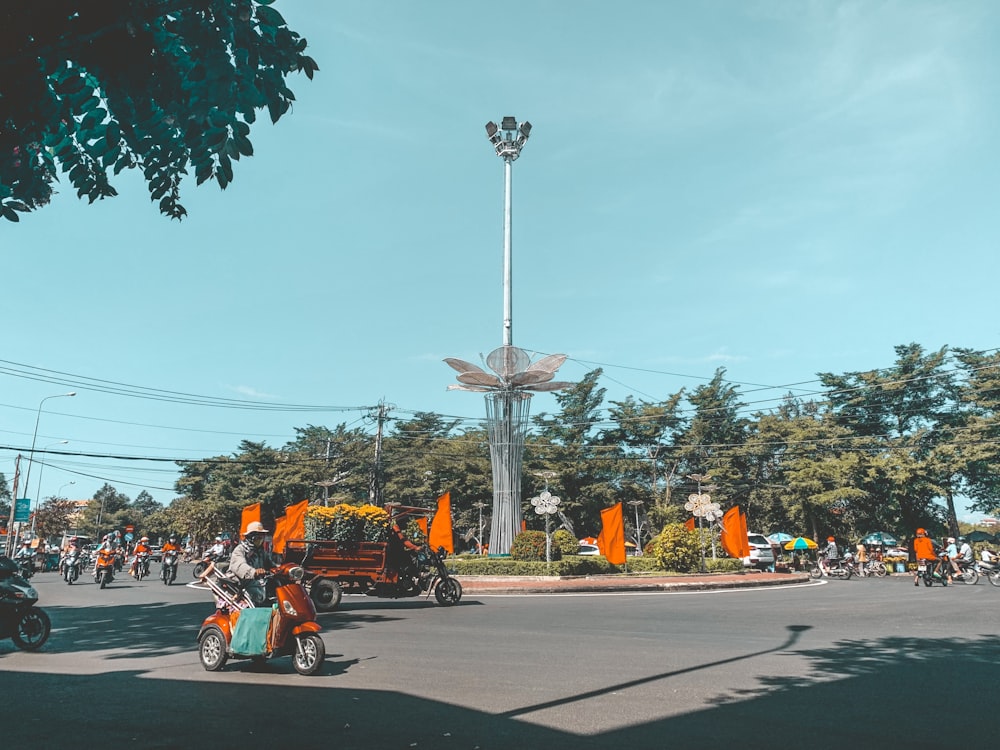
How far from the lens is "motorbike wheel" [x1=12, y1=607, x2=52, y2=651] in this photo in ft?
30.5

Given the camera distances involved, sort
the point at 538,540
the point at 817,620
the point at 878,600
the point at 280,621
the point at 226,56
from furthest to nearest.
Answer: the point at 538,540 < the point at 878,600 < the point at 817,620 < the point at 280,621 < the point at 226,56

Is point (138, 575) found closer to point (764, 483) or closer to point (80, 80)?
point (80, 80)

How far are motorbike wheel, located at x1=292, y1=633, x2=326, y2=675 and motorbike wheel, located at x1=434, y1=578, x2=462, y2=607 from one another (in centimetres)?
844

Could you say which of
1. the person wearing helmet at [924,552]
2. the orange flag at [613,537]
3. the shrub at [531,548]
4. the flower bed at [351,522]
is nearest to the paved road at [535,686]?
the flower bed at [351,522]

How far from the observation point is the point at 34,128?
129 inches

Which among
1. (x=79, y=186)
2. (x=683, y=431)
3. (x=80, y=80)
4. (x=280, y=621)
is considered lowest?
(x=280, y=621)

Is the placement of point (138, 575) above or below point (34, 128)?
below

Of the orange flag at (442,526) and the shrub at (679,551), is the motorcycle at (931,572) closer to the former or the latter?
the shrub at (679,551)

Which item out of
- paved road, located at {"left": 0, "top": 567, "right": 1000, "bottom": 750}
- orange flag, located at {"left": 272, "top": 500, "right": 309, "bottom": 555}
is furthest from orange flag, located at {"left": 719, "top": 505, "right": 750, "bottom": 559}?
paved road, located at {"left": 0, "top": 567, "right": 1000, "bottom": 750}

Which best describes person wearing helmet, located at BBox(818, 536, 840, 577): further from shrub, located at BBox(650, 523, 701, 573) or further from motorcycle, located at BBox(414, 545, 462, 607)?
motorcycle, located at BBox(414, 545, 462, 607)

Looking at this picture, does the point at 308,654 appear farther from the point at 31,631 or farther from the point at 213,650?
the point at 31,631

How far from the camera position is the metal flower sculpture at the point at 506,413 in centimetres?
2869

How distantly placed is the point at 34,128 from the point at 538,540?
2391cm

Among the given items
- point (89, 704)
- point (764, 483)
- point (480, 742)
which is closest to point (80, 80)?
point (480, 742)
